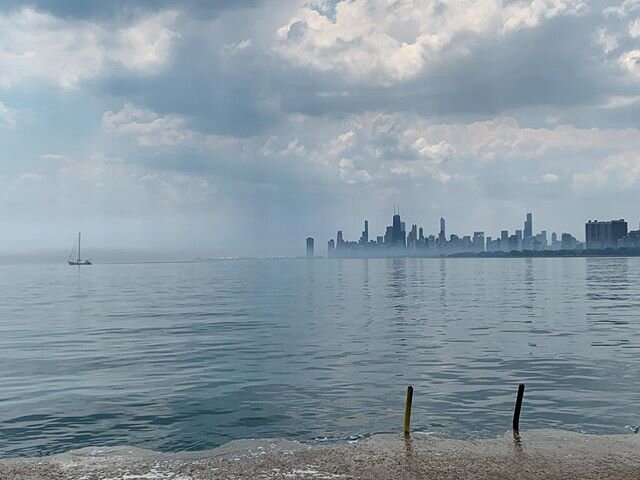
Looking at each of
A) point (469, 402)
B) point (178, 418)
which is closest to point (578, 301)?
point (469, 402)

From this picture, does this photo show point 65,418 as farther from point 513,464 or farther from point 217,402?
point 513,464

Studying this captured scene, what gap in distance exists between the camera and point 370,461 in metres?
19.5

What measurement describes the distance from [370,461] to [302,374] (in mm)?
17750

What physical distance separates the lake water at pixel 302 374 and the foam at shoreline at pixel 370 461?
232 centimetres

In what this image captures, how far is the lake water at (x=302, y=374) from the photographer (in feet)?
84.7

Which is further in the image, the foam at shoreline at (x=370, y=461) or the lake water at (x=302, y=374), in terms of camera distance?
the lake water at (x=302, y=374)

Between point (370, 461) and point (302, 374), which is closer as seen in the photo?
Result: point (370, 461)

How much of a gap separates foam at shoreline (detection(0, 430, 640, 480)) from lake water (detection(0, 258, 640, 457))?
2319 mm

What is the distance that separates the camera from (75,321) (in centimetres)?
6800

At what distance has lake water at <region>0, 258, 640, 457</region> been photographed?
25.8 meters

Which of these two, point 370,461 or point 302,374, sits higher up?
point 370,461

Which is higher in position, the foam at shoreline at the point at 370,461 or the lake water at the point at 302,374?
the foam at shoreline at the point at 370,461

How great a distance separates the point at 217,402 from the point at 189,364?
431 inches

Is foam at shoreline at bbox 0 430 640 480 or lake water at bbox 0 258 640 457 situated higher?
foam at shoreline at bbox 0 430 640 480
